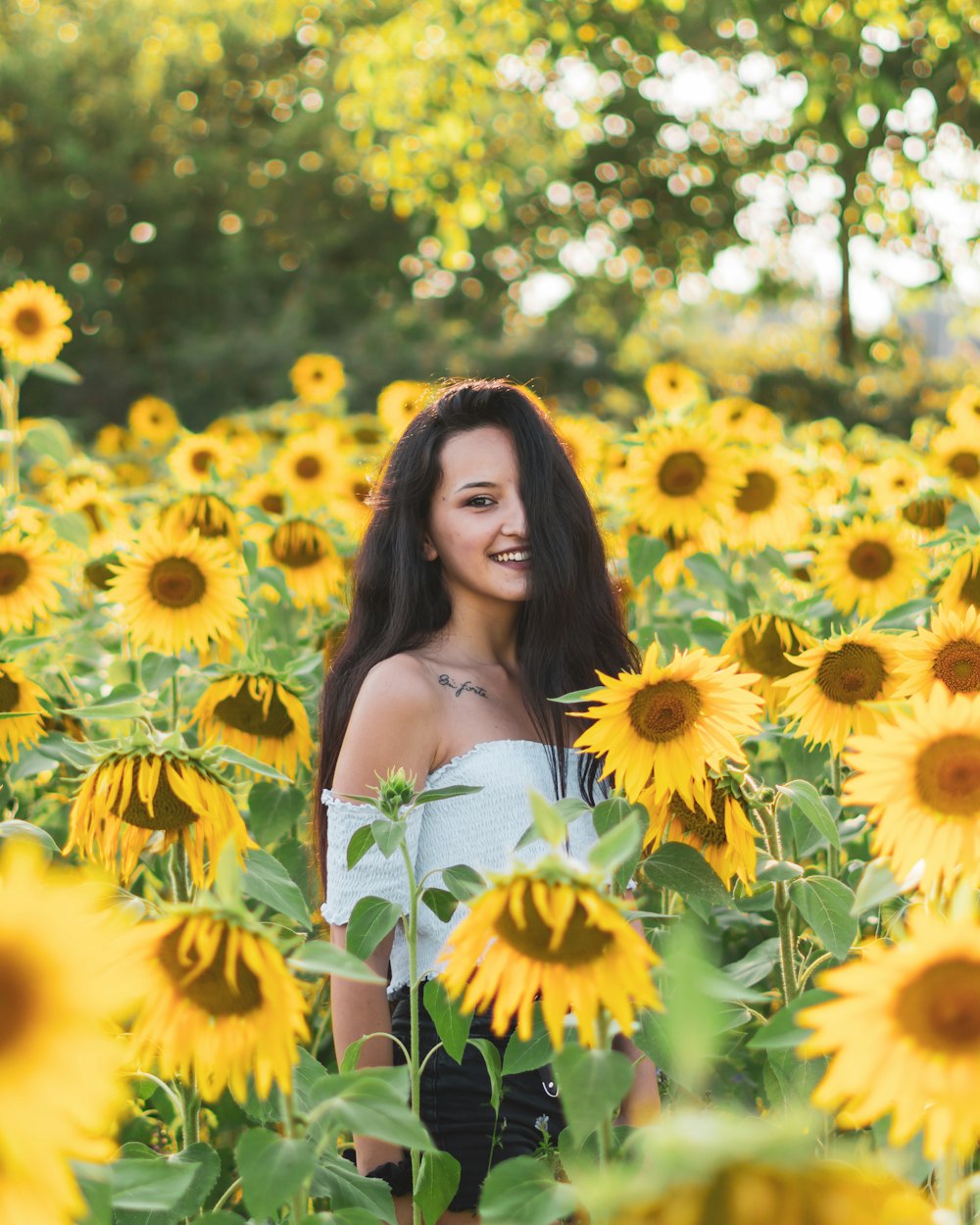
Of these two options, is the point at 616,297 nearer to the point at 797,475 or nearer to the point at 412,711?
the point at 797,475

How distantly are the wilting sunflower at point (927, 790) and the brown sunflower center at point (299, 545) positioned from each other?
2.23 metres

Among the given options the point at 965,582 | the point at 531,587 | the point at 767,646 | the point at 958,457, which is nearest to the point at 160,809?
the point at 531,587

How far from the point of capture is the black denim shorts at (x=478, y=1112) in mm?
1978

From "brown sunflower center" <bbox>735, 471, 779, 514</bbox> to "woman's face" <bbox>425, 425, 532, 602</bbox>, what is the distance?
43.7 inches

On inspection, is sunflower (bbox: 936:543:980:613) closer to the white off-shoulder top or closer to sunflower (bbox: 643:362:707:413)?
the white off-shoulder top

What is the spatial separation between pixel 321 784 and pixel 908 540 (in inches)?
50.0

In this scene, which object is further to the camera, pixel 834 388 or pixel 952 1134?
pixel 834 388

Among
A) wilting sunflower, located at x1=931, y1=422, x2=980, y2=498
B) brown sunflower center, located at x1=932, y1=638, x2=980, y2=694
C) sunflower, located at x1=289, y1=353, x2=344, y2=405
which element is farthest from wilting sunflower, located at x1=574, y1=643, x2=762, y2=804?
sunflower, located at x1=289, y1=353, x2=344, y2=405

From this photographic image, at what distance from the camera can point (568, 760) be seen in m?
2.23

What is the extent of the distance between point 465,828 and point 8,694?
761mm

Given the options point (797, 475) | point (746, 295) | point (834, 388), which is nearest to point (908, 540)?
point (797, 475)

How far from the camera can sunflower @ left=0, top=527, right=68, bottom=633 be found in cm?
279

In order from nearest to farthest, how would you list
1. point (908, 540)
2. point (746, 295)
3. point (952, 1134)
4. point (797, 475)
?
point (952, 1134), point (908, 540), point (797, 475), point (746, 295)

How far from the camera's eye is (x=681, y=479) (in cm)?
313
